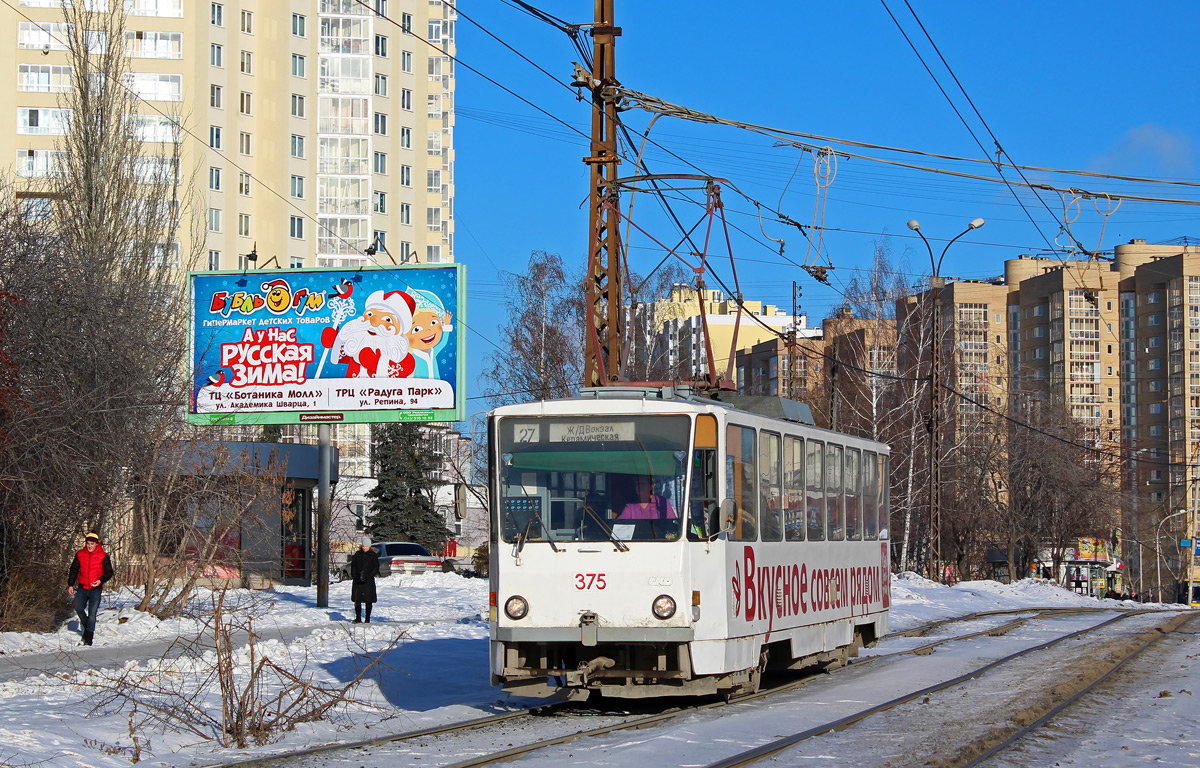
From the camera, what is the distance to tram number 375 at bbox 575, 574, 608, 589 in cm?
1112

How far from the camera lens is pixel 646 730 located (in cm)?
1056

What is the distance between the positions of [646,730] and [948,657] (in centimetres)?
800

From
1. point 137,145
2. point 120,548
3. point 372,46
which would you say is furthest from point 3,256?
point 372,46

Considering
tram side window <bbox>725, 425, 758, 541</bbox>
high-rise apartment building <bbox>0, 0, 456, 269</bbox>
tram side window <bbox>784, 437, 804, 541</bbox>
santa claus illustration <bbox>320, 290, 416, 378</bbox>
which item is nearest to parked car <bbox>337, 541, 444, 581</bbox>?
santa claus illustration <bbox>320, 290, 416, 378</bbox>

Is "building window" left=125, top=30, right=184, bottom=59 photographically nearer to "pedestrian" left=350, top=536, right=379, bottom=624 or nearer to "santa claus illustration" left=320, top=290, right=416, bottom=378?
"santa claus illustration" left=320, top=290, right=416, bottom=378

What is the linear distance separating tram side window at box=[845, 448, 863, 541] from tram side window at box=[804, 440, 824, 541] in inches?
38.5

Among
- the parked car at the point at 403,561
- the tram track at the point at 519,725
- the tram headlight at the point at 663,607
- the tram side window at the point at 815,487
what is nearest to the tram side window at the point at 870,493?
the tram track at the point at 519,725

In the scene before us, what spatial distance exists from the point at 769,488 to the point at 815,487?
4.83 feet

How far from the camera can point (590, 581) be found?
36.6 feet

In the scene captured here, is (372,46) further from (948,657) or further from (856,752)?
(856,752)

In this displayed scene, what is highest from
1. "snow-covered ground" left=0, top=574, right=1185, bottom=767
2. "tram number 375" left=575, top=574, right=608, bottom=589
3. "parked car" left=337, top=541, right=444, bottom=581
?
"tram number 375" left=575, top=574, right=608, bottom=589

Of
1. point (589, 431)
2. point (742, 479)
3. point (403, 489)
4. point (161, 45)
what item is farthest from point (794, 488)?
point (161, 45)

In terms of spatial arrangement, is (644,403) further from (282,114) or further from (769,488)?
(282,114)

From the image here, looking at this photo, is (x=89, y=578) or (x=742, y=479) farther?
(x=89, y=578)
